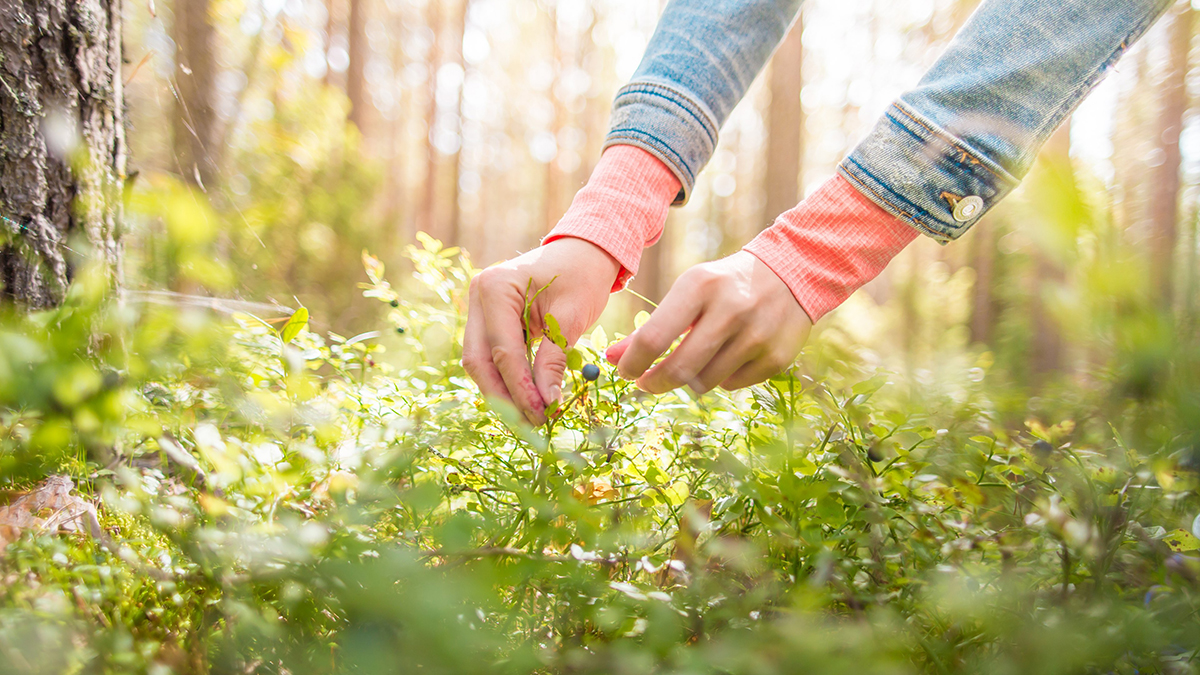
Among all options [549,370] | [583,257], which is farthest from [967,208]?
[549,370]

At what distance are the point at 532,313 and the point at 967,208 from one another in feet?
2.71

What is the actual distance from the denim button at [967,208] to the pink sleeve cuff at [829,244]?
0.26 feet

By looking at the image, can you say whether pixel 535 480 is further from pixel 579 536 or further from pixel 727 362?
pixel 727 362

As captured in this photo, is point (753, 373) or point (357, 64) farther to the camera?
point (357, 64)

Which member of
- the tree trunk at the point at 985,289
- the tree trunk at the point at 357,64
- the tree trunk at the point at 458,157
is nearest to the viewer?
the tree trunk at the point at 985,289

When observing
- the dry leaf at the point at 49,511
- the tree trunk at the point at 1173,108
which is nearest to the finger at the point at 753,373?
the dry leaf at the point at 49,511

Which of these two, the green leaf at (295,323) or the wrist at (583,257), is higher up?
the wrist at (583,257)

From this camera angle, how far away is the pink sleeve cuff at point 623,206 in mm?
1132

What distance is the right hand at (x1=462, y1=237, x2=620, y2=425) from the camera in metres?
0.96

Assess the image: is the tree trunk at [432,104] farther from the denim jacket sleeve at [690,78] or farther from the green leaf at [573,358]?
the green leaf at [573,358]

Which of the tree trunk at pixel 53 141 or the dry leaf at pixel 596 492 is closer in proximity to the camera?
the dry leaf at pixel 596 492

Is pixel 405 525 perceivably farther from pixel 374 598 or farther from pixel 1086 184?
pixel 1086 184

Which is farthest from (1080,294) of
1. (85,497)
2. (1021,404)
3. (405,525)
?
(85,497)

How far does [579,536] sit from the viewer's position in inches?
29.9
